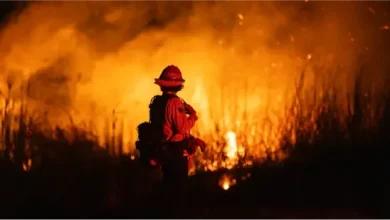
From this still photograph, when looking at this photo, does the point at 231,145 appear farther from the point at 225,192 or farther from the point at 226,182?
the point at 225,192

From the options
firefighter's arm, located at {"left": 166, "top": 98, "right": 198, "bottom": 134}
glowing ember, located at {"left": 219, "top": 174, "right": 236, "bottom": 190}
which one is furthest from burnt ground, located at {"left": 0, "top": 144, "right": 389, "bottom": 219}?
firefighter's arm, located at {"left": 166, "top": 98, "right": 198, "bottom": 134}

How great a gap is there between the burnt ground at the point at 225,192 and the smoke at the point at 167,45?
2043mm

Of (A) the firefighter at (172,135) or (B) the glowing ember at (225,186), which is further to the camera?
(B) the glowing ember at (225,186)

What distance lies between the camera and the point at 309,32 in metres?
13.2

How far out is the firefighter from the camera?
7.81 metres

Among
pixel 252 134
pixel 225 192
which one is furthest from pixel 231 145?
pixel 225 192

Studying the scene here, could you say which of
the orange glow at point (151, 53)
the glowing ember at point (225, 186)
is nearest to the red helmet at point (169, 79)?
the glowing ember at point (225, 186)

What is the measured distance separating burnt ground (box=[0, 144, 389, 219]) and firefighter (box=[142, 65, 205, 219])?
1.46 metres

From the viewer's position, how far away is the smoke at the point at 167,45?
12922 millimetres

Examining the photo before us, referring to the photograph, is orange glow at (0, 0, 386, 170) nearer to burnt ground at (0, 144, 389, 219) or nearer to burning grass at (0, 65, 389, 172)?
burning grass at (0, 65, 389, 172)

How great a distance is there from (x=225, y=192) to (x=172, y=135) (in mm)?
2979

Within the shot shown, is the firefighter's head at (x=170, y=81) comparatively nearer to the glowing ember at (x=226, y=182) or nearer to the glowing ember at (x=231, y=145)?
the glowing ember at (x=226, y=182)

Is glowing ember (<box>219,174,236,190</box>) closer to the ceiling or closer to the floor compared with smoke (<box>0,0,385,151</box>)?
closer to the floor

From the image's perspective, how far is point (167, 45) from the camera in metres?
13.1
